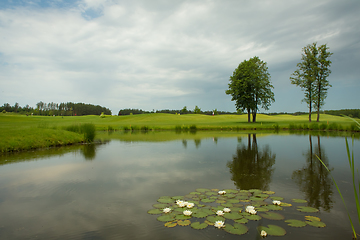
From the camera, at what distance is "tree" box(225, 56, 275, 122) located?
39656 millimetres

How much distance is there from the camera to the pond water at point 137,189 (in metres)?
3.71

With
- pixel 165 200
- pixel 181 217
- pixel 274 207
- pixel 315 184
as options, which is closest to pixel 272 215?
pixel 274 207

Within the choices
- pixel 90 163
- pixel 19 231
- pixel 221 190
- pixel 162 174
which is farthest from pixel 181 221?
pixel 90 163

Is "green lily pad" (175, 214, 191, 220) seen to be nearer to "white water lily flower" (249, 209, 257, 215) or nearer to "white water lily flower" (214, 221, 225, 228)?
"white water lily flower" (214, 221, 225, 228)

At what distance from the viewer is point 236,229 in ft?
11.9

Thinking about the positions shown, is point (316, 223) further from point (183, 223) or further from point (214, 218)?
point (183, 223)

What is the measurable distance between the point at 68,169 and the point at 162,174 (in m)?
3.80

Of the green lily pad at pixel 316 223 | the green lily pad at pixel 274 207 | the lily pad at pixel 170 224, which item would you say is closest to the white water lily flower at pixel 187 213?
the lily pad at pixel 170 224

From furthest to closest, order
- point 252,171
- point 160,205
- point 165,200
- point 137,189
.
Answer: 1. point 252,171
2. point 137,189
3. point 165,200
4. point 160,205

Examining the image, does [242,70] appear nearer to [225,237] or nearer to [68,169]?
[68,169]

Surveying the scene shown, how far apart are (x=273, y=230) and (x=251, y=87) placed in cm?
3907

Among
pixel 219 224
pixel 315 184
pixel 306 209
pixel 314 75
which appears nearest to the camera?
pixel 219 224

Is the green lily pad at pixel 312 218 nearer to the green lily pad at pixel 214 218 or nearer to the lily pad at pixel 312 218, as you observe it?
the lily pad at pixel 312 218

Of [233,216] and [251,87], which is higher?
[251,87]
